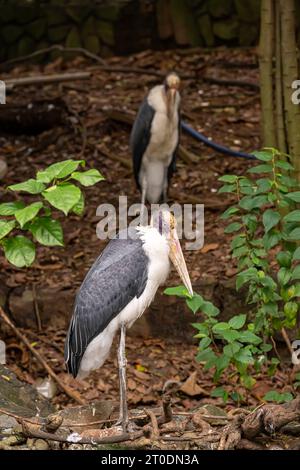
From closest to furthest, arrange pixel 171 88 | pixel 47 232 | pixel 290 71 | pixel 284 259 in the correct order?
pixel 47 232 < pixel 284 259 < pixel 290 71 < pixel 171 88

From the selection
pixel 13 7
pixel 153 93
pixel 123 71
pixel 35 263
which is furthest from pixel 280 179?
pixel 13 7

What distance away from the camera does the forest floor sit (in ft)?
24.0

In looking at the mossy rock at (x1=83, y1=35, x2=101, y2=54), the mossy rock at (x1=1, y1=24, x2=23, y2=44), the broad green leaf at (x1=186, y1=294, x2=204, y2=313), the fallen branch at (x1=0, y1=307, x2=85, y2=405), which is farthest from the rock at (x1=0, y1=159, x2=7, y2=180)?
the broad green leaf at (x1=186, y1=294, x2=204, y2=313)

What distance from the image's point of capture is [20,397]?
6176mm

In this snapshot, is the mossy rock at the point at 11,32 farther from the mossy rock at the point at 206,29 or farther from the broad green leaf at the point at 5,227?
the broad green leaf at the point at 5,227

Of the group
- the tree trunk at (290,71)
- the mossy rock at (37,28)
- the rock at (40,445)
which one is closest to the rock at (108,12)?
the mossy rock at (37,28)

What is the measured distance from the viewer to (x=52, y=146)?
32.7 feet

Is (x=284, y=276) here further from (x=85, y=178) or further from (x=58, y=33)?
(x=58, y=33)

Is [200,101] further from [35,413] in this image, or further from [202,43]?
[35,413]

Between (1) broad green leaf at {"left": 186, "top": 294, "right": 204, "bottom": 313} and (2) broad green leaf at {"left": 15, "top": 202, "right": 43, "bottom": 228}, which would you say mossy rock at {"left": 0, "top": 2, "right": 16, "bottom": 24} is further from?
(2) broad green leaf at {"left": 15, "top": 202, "right": 43, "bottom": 228}

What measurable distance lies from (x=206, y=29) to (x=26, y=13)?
2.03m

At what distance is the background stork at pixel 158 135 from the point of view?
30.3ft

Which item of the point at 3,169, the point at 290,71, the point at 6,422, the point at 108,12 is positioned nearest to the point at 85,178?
the point at 6,422

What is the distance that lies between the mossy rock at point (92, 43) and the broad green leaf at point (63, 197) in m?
7.27
